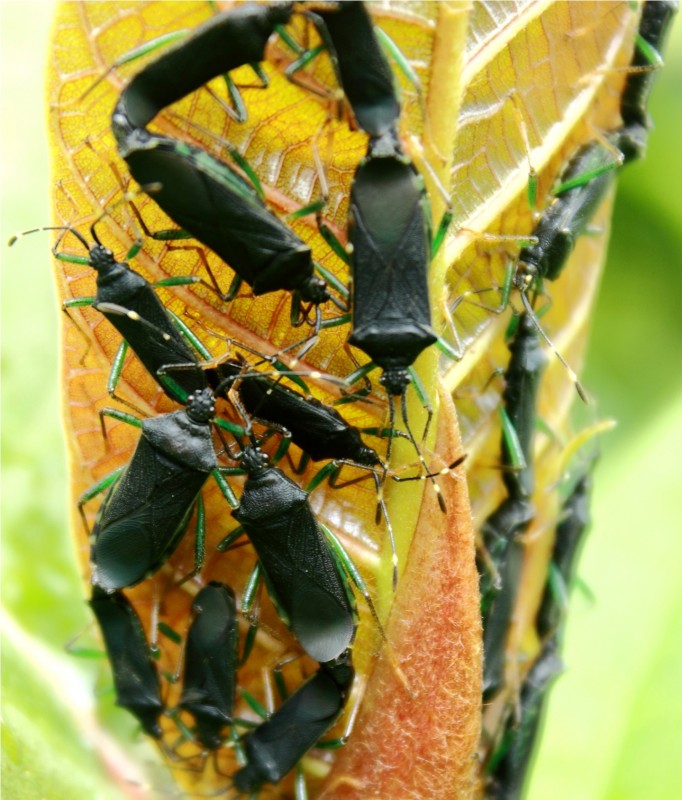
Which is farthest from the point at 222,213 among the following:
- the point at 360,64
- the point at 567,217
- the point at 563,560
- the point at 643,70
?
the point at 563,560

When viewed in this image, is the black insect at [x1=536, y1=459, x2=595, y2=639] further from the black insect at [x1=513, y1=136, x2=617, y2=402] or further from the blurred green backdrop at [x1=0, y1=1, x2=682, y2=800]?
the black insect at [x1=513, y1=136, x2=617, y2=402]

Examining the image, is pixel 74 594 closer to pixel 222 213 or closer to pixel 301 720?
pixel 301 720

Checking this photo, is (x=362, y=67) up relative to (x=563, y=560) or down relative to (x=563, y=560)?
up

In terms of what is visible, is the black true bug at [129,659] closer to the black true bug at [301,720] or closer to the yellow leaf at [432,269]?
the yellow leaf at [432,269]

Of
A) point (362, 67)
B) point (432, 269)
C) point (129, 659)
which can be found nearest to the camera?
point (362, 67)

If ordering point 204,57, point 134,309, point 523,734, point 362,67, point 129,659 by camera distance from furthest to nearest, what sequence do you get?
point 523,734, point 129,659, point 134,309, point 204,57, point 362,67

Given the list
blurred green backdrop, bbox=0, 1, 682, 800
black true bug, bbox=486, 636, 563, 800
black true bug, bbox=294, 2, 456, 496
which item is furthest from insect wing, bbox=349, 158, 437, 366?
black true bug, bbox=486, 636, 563, 800

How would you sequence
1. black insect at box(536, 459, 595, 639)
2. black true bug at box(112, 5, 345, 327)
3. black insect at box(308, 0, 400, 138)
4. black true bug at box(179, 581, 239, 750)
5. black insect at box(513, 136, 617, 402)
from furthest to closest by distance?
black insect at box(536, 459, 595, 639)
black insect at box(513, 136, 617, 402)
black true bug at box(179, 581, 239, 750)
black true bug at box(112, 5, 345, 327)
black insect at box(308, 0, 400, 138)
